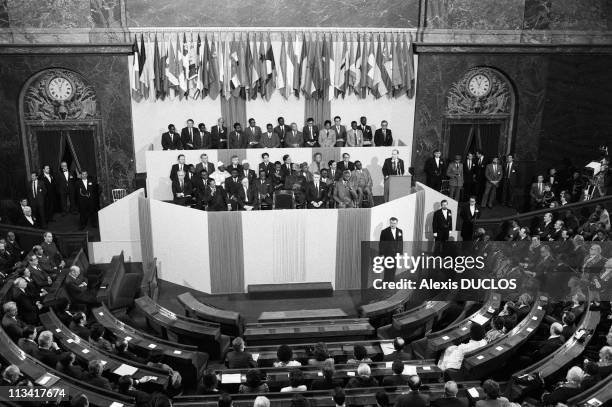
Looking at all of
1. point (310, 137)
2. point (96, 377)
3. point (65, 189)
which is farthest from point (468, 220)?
point (65, 189)

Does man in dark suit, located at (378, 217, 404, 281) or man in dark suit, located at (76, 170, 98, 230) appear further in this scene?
man in dark suit, located at (76, 170, 98, 230)

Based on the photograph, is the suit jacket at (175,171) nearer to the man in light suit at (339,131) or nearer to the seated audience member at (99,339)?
the man in light suit at (339,131)

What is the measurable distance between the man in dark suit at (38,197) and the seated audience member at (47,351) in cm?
781

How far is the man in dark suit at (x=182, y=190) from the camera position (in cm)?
1577

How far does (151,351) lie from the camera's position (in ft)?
35.1

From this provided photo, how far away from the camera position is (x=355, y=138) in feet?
58.4

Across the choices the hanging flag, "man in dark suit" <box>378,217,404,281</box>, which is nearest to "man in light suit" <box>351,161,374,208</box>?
"man in dark suit" <box>378,217,404,281</box>

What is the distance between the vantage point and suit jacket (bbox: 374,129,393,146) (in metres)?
18.1

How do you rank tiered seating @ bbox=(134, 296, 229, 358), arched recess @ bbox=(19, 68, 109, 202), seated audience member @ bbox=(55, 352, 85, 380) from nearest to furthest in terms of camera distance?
seated audience member @ bbox=(55, 352, 85, 380)
tiered seating @ bbox=(134, 296, 229, 358)
arched recess @ bbox=(19, 68, 109, 202)

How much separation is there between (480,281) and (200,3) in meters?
10.5

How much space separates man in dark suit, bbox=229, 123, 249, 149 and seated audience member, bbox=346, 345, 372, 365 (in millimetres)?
8478

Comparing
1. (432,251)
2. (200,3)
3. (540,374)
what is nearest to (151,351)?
(540,374)

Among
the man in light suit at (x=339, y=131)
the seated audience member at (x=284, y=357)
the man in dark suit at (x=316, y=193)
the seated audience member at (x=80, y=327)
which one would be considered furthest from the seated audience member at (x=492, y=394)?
the man in light suit at (x=339, y=131)

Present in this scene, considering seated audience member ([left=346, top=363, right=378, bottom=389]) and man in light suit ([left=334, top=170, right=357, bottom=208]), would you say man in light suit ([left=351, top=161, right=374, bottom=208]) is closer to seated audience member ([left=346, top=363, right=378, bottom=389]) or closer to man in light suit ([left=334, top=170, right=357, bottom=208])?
man in light suit ([left=334, top=170, right=357, bottom=208])
